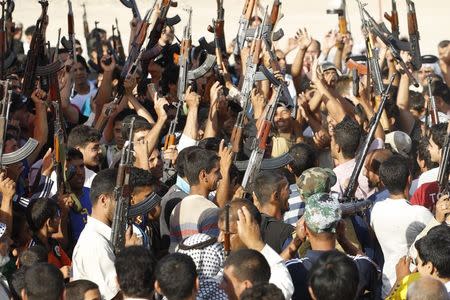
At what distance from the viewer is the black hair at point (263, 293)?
5.74 metres

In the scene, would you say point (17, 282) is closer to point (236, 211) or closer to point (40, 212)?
point (40, 212)

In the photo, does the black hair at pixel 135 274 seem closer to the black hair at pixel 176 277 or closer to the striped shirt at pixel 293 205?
the black hair at pixel 176 277

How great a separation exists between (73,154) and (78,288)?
2525 millimetres

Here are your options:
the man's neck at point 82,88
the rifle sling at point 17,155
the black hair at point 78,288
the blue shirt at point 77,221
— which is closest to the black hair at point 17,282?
the black hair at point 78,288

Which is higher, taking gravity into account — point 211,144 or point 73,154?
point 73,154

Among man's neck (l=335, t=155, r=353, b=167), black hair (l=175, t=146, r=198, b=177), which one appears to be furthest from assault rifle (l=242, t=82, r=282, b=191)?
man's neck (l=335, t=155, r=353, b=167)

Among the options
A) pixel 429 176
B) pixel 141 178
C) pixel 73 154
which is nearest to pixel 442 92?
pixel 429 176

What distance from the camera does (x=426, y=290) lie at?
19.9 feet

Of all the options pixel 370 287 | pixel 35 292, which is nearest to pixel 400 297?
pixel 370 287

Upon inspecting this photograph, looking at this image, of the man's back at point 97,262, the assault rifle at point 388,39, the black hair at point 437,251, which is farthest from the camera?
the assault rifle at point 388,39

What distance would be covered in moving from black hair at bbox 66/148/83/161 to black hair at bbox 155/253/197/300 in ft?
8.88

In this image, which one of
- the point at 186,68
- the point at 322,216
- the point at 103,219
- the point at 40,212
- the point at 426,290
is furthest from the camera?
the point at 186,68

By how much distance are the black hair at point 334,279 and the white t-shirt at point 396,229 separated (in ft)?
5.84

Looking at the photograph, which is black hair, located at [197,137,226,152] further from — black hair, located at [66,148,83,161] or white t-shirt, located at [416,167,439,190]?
white t-shirt, located at [416,167,439,190]
